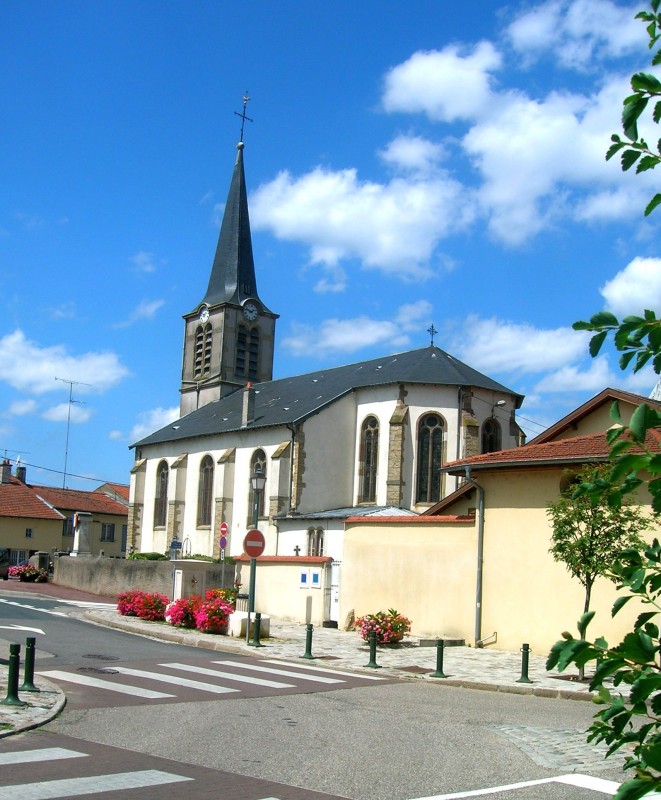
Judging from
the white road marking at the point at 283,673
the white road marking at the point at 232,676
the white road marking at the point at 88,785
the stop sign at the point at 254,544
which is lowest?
the white road marking at the point at 283,673

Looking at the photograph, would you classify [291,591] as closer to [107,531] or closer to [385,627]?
[385,627]

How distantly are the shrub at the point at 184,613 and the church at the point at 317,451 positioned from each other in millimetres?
12085

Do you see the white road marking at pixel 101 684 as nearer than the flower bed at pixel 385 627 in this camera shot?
Yes

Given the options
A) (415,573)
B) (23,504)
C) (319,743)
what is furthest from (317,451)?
(319,743)

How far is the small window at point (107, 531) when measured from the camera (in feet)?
224

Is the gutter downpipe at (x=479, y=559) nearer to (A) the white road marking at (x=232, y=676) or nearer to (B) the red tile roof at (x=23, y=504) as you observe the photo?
(A) the white road marking at (x=232, y=676)

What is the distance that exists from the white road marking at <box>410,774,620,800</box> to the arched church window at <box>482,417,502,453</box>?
33.5 metres

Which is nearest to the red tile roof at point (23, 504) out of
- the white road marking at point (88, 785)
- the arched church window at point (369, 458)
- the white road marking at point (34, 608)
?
the arched church window at point (369, 458)

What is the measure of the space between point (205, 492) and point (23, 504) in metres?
18.9

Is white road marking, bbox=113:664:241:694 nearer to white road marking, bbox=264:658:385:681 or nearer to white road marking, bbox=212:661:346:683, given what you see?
white road marking, bbox=212:661:346:683

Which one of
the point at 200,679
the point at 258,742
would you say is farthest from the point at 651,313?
the point at 200,679

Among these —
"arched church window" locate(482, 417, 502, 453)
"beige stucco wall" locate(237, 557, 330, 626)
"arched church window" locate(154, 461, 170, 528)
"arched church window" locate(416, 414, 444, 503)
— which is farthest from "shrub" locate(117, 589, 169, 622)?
"arched church window" locate(154, 461, 170, 528)

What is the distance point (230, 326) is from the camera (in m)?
56.5

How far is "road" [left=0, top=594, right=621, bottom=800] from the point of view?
7.41 m
